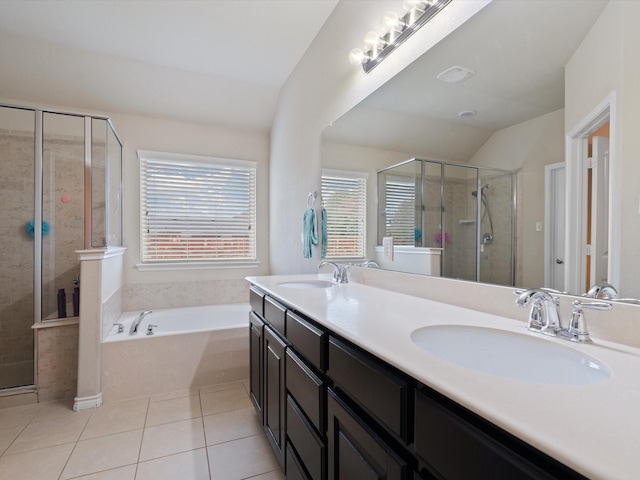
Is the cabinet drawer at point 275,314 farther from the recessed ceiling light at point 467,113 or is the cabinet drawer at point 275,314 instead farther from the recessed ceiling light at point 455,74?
the recessed ceiling light at point 455,74

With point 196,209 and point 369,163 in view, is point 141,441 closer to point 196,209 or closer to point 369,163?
point 369,163

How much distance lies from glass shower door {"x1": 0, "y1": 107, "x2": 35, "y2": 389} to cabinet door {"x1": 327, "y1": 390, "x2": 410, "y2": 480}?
2623 mm

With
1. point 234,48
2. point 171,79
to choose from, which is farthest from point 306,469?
point 171,79

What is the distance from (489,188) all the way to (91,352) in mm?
2689

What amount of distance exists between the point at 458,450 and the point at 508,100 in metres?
1.09

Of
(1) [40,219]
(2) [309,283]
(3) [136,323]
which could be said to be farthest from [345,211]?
(1) [40,219]

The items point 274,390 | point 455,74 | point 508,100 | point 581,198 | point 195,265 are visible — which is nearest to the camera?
point 581,198

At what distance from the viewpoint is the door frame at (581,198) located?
81 cm

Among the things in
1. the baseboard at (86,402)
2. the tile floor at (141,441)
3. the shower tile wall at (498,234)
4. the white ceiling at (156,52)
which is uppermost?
the white ceiling at (156,52)

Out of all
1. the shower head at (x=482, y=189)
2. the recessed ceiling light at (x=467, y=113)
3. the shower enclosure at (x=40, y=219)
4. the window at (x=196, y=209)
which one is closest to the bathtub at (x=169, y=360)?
the shower enclosure at (x=40, y=219)

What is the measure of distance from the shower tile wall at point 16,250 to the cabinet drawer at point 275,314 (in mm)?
2050

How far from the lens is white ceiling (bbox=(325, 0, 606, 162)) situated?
0.94 metres

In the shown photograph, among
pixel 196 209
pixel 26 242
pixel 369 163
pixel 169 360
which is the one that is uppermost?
pixel 369 163

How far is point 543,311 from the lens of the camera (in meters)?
0.88
